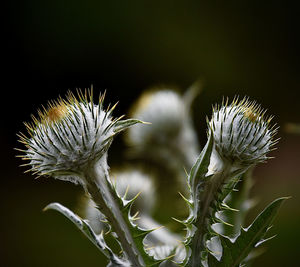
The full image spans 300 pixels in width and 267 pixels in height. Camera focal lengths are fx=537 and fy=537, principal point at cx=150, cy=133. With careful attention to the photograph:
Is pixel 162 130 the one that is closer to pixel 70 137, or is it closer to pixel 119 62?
pixel 70 137

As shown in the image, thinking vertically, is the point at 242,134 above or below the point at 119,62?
below

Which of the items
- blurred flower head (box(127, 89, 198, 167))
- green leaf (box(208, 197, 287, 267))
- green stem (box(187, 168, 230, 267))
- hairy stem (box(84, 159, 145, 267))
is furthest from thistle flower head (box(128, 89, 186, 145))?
green leaf (box(208, 197, 287, 267))

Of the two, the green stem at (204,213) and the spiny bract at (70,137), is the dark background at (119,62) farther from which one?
the green stem at (204,213)

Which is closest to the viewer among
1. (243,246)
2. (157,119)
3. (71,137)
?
(243,246)

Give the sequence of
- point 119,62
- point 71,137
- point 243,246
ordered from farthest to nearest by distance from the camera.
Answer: point 119,62
point 71,137
point 243,246

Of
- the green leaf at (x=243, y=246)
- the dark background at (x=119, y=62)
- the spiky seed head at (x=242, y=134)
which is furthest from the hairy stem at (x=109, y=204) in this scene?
the dark background at (x=119, y=62)

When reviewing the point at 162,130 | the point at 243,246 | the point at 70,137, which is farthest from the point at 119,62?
the point at 243,246
